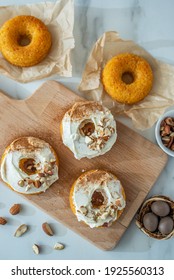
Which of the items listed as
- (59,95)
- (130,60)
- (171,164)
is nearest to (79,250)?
(171,164)

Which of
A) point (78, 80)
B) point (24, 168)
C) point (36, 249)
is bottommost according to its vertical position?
point (36, 249)

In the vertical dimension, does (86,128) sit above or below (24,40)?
below

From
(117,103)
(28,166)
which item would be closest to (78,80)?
(117,103)

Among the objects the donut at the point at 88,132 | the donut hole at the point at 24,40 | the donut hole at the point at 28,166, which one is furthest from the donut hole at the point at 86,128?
the donut hole at the point at 24,40

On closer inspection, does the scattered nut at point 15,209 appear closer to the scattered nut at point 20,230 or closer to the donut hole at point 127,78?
the scattered nut at point 20,230

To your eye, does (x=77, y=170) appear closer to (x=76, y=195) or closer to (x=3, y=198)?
(x=76, y=195)

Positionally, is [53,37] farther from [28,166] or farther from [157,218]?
[157,218]
